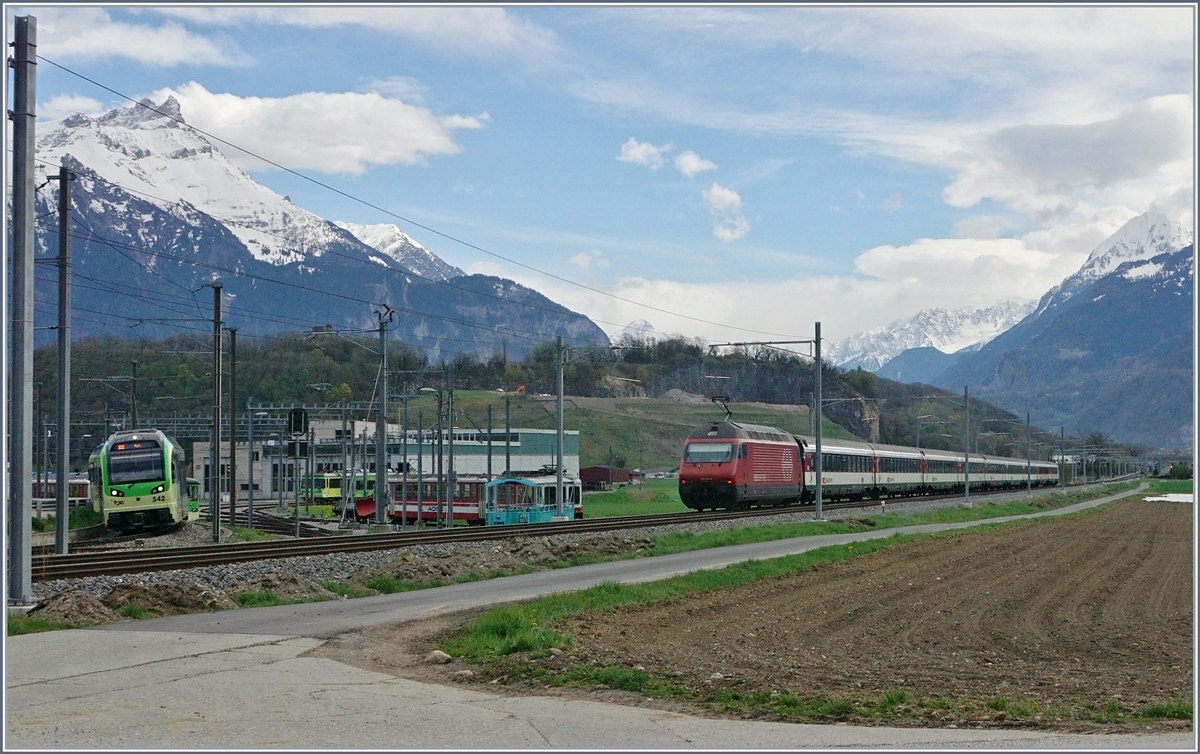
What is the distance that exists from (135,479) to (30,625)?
31.9 m

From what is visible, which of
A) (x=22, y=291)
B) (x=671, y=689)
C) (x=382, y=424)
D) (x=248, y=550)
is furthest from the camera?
(x=382, y=424)

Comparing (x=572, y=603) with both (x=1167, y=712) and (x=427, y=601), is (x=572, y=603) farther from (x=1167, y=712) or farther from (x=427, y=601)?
(x=1167, y=712)

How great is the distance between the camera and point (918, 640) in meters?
17.8

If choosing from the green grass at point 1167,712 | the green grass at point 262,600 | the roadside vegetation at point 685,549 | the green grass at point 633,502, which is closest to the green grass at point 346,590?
the roadside vegetation at point 685,549

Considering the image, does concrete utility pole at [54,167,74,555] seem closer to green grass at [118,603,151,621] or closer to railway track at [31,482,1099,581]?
railway track at [31,482,1099,581]

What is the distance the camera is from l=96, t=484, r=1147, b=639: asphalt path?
17.9 meters

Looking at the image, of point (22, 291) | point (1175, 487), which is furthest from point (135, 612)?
point (1175, 487)

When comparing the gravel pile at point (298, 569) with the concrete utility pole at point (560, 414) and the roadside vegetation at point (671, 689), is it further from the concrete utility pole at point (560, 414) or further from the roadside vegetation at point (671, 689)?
the concrete utility pole at point (560, 414)

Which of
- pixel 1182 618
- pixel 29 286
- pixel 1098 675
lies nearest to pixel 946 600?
pixel 1182 618

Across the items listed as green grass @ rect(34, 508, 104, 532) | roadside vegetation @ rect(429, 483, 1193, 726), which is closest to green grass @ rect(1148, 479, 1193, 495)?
green grass @ rect(34, 508, 104, 532)

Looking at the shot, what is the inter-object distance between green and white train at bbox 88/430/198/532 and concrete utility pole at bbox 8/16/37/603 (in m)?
29.9

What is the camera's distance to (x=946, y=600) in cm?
2375

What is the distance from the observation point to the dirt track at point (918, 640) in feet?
42.2

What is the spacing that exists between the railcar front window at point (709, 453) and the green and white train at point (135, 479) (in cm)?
2208
